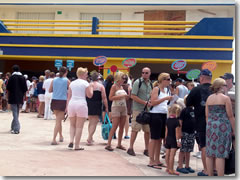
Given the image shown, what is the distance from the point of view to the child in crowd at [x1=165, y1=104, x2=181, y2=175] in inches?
239

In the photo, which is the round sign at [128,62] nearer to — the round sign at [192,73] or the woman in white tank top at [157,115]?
the round sign at [192,73]

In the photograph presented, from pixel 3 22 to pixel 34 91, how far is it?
4.37m

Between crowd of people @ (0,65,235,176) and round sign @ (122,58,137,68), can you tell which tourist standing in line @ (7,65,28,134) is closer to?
crowd of people @ (0,65,235,176)

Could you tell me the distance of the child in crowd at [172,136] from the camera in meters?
6.07

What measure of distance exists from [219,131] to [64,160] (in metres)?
2.72

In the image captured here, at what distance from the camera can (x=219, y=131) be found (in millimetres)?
5336

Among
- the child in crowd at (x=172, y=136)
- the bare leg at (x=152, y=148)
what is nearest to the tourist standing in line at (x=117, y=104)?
the bare leg at (x=152, y=148)

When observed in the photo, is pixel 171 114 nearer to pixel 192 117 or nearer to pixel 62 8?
pixel 192 117

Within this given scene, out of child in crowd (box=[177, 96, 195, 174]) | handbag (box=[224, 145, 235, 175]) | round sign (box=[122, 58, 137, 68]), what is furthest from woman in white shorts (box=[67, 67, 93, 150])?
round sign (box=[122, 58, 137, 68])

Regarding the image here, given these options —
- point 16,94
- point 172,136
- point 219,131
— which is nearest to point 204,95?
point 219,131

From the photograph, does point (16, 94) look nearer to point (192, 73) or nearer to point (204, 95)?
point (192, 73)

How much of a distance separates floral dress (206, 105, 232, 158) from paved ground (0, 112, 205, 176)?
110 cm

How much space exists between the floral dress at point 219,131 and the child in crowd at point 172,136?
0.81 m

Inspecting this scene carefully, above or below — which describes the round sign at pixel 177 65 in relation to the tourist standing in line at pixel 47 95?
above
